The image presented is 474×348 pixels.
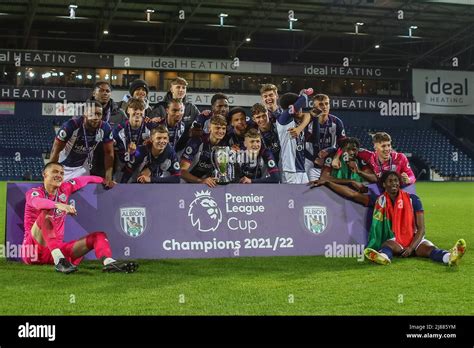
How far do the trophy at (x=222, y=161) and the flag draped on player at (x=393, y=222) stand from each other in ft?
6.56

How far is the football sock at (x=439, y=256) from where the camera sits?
6.51 meters

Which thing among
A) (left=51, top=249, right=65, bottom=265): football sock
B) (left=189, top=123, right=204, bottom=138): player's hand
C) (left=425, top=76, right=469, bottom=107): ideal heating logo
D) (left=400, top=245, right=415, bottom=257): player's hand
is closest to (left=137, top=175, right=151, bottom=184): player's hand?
(left=189, top=123, right=204, bottom=138): player's hand

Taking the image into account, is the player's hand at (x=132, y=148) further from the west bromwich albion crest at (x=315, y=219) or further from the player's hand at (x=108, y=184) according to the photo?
the west bromwich albion crest at (x=315, y=219)

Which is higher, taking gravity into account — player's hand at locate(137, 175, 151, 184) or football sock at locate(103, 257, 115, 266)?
player's hand at locate(137, 175, 151, 184)

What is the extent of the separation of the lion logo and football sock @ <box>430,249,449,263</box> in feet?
8.54

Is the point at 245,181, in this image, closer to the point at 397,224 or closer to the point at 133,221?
the point at 133,221

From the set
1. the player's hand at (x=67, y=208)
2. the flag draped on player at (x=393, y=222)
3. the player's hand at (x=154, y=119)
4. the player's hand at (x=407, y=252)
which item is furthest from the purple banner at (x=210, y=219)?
the player's hand at (x=154, y=119)

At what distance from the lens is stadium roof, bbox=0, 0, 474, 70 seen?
2872 centimetres

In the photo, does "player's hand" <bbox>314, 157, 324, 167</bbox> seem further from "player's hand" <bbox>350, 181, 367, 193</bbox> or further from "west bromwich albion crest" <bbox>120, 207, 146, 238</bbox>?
"west bromwich albion crest" <bbox>120, 207, 146, 238</bbox>

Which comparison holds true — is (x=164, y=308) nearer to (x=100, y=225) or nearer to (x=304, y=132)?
(x=100, y=225)

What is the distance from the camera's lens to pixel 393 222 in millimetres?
6949

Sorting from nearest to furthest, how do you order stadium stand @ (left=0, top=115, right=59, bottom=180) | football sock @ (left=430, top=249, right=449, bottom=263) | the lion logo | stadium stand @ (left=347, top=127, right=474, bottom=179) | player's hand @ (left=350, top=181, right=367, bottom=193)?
football sock @ (left=430, top=249, right=449, bottom=263) < the lion logo < player's hand @ (left=350, top=181, right=367, bottom=193) < stadium stand @ (left=0, top=115, right=59, bottom=180) < stadium stand @ (left=347, top=127, right=474, bottom=179)

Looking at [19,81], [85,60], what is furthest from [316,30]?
[19,81]

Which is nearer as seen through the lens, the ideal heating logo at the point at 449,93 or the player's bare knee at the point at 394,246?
the player's bare knee at the point at 394,246
